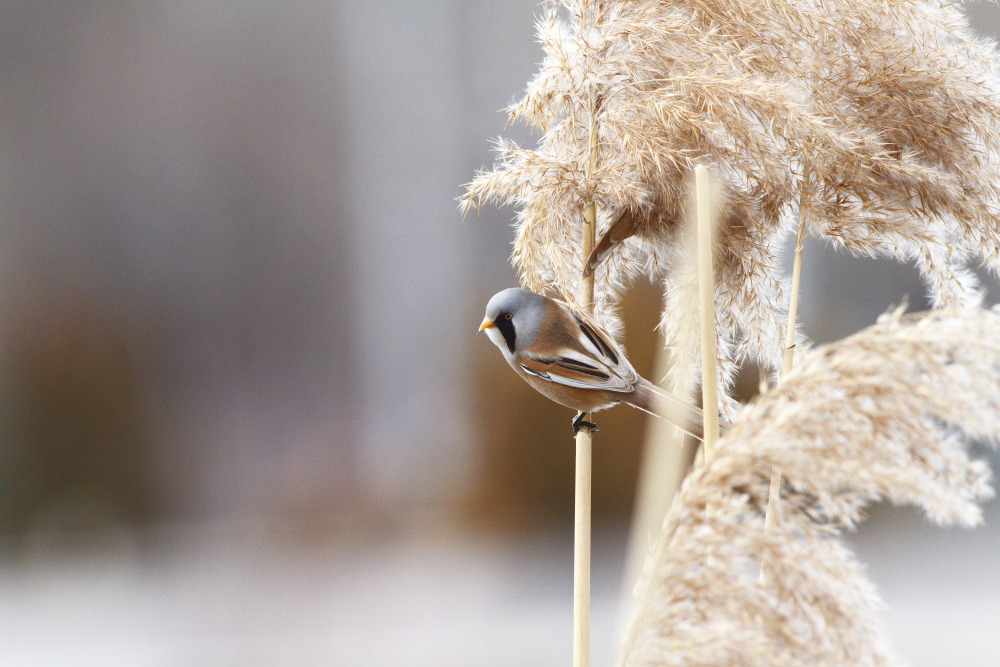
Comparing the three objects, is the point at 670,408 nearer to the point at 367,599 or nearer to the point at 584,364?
the point at 584,364

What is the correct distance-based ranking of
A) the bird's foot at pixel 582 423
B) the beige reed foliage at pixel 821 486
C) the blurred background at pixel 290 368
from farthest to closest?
the blurred background at pixel 290 368 < the bird's foot at pixel 582 423 < the beige reed foliage at pixel 821 486

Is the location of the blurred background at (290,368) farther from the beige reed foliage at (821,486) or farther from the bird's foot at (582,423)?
the beige reed foliage at (821,486)

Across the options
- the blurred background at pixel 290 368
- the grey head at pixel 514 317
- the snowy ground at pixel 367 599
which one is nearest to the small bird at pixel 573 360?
the grey head at pixel 514 317

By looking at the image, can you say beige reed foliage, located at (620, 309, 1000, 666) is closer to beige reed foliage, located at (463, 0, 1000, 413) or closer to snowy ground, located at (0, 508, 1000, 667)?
beige reed foliage, located at (463, 0, 1000, 413)

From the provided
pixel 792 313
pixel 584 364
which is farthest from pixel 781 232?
pixel 584 364

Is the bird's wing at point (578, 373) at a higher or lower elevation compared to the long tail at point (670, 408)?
higher

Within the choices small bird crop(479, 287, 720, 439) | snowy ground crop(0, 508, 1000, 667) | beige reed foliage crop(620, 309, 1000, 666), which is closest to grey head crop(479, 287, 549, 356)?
small bird crop(479, 287, 720, 439)
